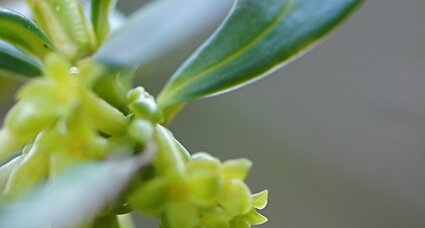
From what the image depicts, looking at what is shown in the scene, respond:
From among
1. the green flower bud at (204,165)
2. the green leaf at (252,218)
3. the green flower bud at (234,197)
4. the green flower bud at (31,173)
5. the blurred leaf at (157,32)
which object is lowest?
the green leaf at (252,218)

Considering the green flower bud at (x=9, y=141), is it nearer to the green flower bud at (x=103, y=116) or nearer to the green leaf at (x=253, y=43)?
the green flower bud at (x=103, y=116)

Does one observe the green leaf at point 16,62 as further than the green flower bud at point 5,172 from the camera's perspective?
Yes

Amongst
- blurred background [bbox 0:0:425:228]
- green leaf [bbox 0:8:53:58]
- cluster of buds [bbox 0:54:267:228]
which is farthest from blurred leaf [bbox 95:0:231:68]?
blurred background [bbox 0:0:425:228]

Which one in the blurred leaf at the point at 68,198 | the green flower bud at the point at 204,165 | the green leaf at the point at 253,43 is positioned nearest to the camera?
the blurred leaf at the point at 68,198

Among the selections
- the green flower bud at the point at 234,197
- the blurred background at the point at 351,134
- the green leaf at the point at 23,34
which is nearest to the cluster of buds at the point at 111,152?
the green flower bud at the point at 234,197

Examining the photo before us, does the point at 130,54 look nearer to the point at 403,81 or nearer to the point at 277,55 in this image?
the point at 277,55

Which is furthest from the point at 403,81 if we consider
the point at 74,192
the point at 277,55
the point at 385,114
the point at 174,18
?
the point at 74,192

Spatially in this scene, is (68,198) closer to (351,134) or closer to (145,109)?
(145,109)

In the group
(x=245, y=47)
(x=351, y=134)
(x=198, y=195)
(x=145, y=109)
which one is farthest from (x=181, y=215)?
(x=351, y=134)
